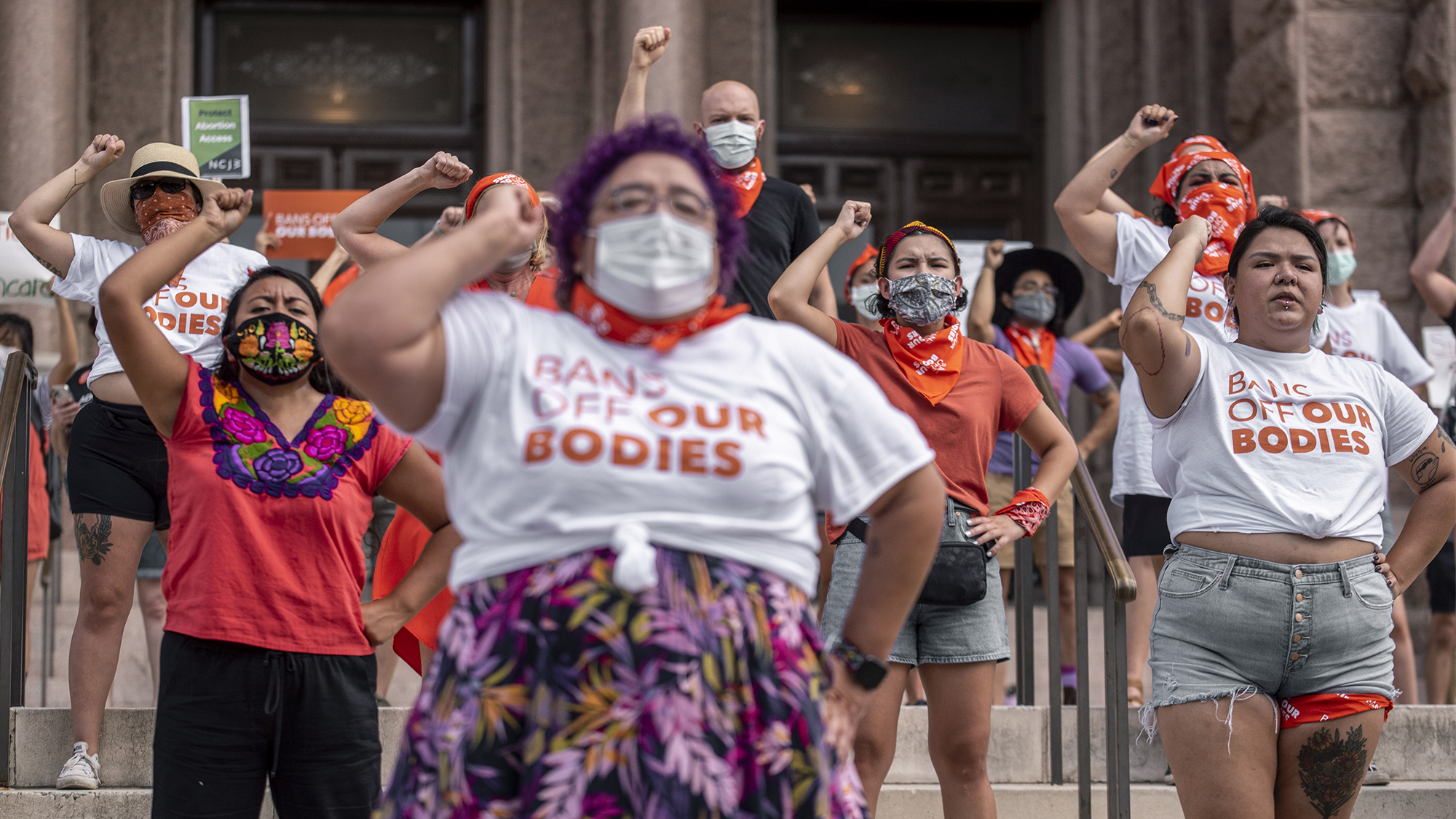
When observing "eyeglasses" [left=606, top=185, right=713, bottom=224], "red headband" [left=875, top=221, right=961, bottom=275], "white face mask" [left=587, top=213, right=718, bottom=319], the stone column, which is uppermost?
the stone column

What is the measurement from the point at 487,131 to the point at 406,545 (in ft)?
20.4

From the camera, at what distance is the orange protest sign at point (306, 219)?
7316mm

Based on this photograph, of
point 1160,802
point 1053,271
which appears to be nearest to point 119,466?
point 1160,802

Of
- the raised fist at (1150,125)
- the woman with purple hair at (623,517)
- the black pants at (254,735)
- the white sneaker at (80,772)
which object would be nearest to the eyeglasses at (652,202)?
the woman with purple hair at (623,517)

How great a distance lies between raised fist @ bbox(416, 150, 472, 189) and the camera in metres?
3.73

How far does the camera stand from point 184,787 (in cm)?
300

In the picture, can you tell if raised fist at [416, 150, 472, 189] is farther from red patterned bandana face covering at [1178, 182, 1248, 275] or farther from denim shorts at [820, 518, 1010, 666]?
red patterned bandana face covering at [1178, 182, 1248, 275]

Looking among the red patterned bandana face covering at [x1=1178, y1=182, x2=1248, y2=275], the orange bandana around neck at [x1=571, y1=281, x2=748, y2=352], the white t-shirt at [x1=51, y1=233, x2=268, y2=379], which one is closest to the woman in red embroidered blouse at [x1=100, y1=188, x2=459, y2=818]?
the orange bandana around neck at [x1=571, y1=281, x2=748, y2=352]

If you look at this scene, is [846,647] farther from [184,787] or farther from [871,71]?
[871,71]

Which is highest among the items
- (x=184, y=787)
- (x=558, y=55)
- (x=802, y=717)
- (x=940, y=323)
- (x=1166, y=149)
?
(x=558, y=55)

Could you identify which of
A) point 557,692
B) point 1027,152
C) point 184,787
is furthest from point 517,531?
point 1027,152

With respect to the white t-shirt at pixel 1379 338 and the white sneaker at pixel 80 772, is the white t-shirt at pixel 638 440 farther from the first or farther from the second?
the white t-shirt at pixel 1379 338

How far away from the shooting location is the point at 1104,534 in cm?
448

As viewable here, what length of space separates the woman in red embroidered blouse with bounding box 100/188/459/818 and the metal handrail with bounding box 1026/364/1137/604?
84.3 inches
